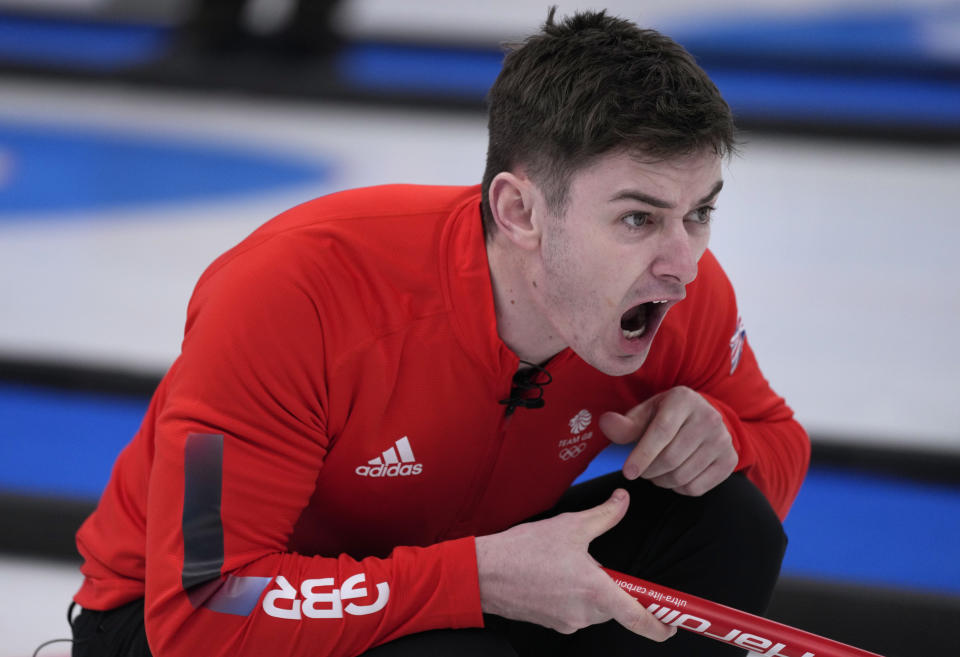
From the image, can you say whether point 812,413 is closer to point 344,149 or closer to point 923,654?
point 923,654

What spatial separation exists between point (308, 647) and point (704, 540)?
0.46m

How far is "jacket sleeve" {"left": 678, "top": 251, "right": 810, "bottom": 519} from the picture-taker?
1273 millimetres

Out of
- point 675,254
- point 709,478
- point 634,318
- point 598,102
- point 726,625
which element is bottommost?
point 726,625

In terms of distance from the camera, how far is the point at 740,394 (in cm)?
133

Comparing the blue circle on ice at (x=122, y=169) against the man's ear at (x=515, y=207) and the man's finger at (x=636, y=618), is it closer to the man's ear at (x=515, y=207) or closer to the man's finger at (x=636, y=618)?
the man's ear at (x=515, y=207)

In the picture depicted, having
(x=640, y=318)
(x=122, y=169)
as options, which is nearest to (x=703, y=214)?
(x=640, y=318)

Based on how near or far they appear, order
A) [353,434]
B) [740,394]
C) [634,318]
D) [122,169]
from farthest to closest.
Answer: [122,169] → [740,394] → [634,318] → [353,434]

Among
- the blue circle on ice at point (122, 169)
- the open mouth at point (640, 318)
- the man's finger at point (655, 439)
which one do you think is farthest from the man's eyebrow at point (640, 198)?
the blue circle on ice at point (122, 169)

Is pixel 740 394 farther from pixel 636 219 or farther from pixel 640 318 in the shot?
pixel 636 219

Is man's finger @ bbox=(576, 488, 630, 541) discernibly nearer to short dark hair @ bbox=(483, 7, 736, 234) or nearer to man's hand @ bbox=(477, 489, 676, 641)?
man's hand @ bbox=(477, 489, 676, 641)

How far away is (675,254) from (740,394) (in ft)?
1.10

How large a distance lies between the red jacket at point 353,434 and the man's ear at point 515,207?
1.5 inches

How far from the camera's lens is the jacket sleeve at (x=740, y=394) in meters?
1.27

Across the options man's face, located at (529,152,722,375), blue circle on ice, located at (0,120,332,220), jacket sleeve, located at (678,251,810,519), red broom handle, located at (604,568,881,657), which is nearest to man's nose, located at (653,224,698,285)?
man's face, located at (529,152,722,375)
